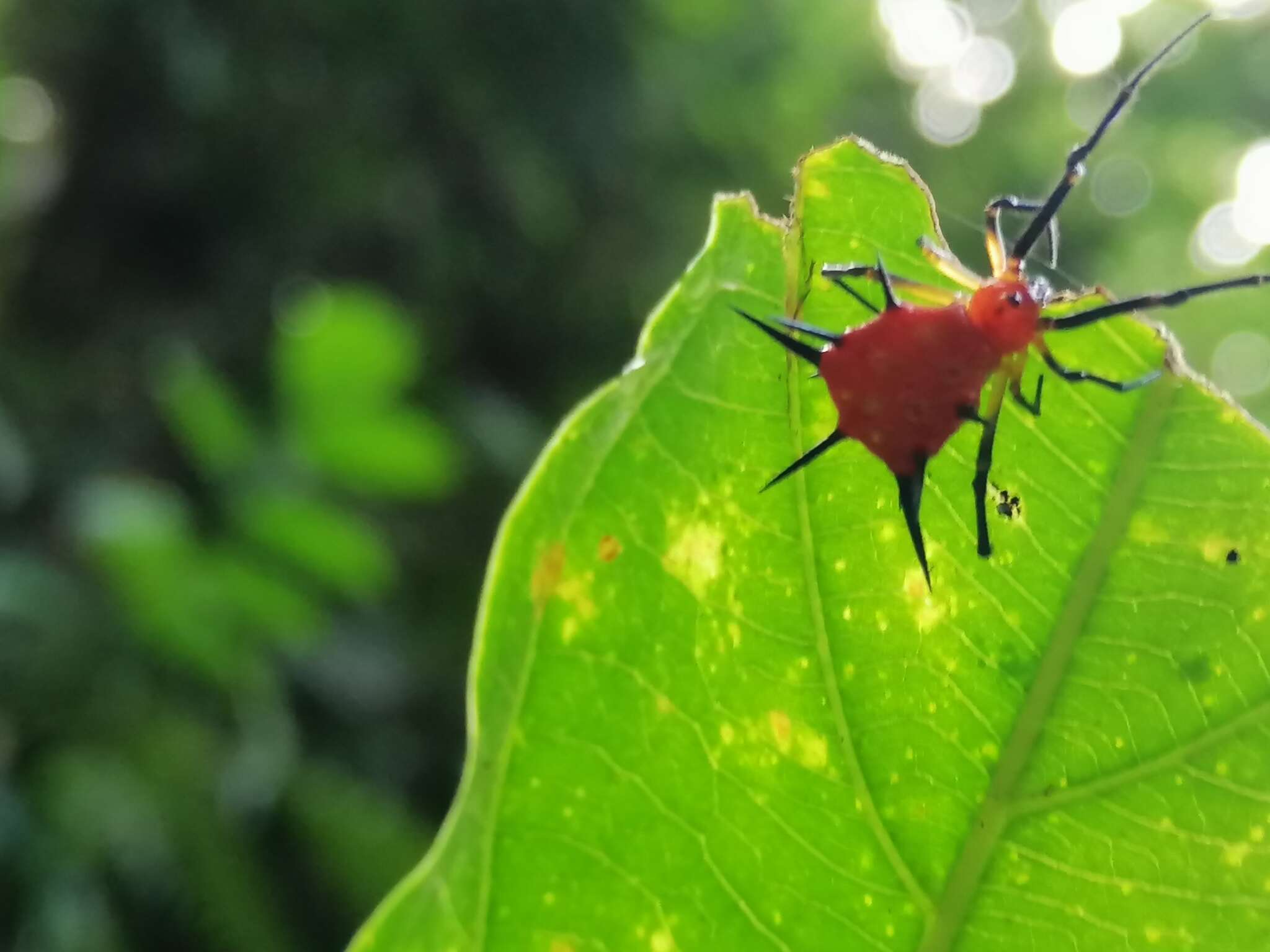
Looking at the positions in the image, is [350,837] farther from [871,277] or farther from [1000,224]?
[871,277]

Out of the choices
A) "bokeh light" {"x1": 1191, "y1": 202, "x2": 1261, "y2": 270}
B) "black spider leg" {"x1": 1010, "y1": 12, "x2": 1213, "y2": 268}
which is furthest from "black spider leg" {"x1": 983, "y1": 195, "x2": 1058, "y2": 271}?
"bokeh light" {"x1": 1191, "y1": 202, "x2": 1261, "y2": 270}

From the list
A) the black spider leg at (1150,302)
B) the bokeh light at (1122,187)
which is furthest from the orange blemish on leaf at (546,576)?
the bokeh light at (1122,187)

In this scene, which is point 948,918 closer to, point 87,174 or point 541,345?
point 541,345

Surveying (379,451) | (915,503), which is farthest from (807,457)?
(379,451)

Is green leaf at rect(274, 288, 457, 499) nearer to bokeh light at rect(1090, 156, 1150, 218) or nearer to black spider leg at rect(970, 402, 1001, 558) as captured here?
black spider leg at rect(970, 402, 1001, 558)

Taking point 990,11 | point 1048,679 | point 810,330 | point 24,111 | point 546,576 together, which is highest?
point 990,11

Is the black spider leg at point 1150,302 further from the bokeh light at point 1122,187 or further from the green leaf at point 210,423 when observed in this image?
the bokeh light at point 1122,187

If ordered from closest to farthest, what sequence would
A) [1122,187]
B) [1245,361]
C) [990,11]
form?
[1122,187] < [1245,361] < [990,11]
